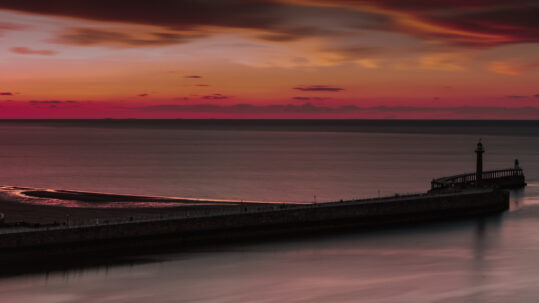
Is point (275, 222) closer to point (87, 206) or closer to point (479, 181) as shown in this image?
point (87, 206)

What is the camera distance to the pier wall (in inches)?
1441

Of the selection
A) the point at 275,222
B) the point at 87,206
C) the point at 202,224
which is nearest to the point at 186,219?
the point at 202,224

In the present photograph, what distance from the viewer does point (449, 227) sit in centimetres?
4759

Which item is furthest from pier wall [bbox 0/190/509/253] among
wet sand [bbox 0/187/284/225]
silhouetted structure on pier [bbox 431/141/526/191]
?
silhouetted structure on pier [bbox 431/141/526/191]

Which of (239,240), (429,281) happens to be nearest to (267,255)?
(239,240)

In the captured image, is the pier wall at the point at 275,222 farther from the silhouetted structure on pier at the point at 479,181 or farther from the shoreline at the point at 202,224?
the silhouetted structure on pier at the point at 479,181

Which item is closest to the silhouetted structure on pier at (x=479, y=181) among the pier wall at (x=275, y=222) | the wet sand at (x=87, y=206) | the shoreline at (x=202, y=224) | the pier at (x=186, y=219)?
the pier at (x=186, y=219)

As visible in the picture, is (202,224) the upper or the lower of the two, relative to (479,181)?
lower

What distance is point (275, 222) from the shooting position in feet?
144

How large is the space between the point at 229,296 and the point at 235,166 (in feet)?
230

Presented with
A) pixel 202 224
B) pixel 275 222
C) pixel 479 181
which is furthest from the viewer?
pixel 479 181

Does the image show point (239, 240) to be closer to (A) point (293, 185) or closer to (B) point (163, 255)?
(B) point (163, 255)

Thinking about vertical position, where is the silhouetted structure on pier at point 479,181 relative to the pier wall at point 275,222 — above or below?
above

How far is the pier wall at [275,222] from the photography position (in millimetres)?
36594
